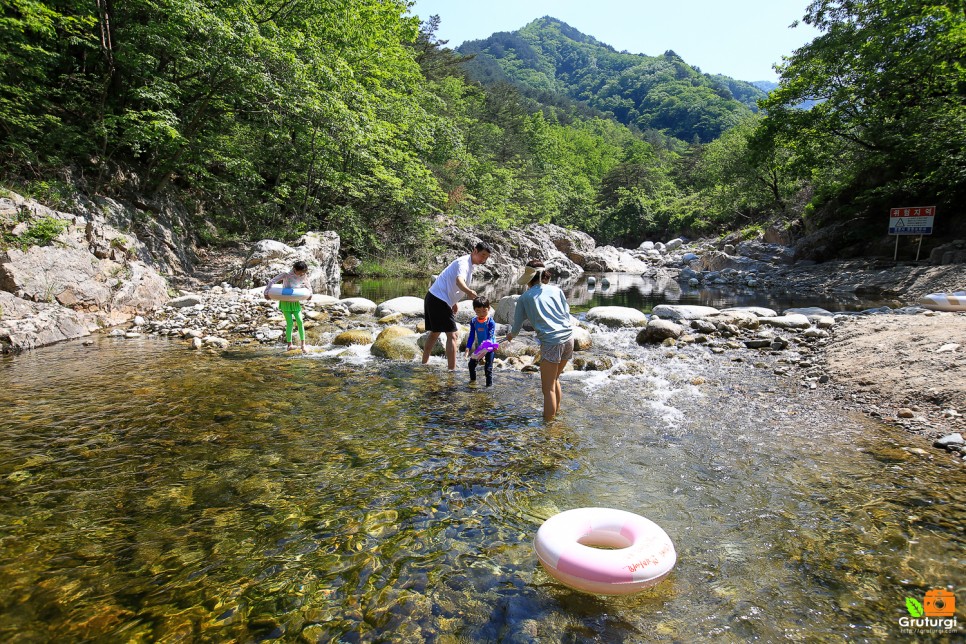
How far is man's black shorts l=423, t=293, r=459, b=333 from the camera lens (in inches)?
305

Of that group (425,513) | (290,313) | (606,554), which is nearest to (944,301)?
(606,554)

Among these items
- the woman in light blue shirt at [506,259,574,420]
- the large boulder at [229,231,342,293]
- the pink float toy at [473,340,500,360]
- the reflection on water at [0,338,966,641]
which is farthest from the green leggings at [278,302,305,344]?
the large boulder at [229,231,342,293]

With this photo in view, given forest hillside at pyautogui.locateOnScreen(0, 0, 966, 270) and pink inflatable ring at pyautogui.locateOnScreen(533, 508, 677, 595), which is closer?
pink inflatable ring at pyautogui.locateOnScreen(533, 508, 677, 595)

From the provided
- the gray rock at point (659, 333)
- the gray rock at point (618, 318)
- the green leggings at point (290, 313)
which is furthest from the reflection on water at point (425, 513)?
the gray rock at point (618, 318)

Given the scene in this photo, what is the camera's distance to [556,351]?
17.9 ft

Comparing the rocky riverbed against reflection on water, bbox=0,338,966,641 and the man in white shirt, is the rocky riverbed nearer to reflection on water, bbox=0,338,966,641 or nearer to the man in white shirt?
reflection on water, bbox=0,338,966,641

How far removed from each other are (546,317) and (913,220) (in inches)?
923

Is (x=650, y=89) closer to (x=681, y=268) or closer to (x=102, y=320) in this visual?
(x=681, y=268)

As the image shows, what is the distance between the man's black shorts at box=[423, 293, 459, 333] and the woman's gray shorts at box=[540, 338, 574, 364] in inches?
104

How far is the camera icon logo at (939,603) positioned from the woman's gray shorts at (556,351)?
134 inches

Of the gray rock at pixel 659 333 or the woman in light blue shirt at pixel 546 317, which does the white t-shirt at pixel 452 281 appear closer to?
the woman in light blue shirt at pixel 546 317

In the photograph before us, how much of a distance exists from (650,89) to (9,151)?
546 ft

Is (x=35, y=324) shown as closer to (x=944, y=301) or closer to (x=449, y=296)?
(x=449, y=296)

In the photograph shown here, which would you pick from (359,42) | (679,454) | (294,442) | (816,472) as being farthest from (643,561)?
(359,42)
